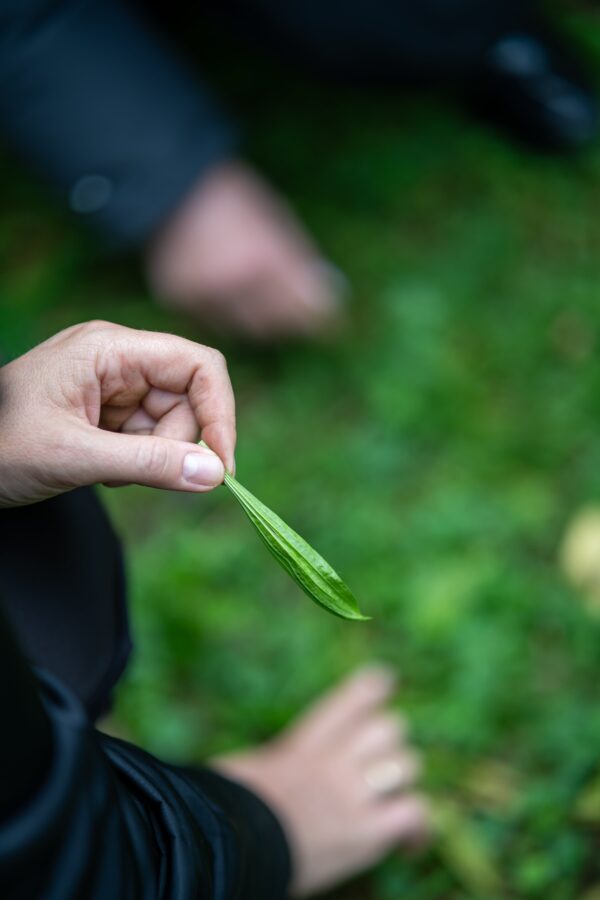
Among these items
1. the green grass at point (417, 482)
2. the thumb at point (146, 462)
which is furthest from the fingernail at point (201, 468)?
the green grass at point (417, 482)

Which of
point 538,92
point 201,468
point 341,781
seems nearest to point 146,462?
point 201,468

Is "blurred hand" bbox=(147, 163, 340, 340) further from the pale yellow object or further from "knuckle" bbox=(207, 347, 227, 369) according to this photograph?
"knuckle" bbox=(207, 347, 227, 369)

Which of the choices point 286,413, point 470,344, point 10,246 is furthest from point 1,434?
point 10,246

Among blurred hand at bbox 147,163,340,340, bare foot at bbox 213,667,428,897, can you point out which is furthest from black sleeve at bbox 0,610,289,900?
blurred hand at bbox 147,163,340,340

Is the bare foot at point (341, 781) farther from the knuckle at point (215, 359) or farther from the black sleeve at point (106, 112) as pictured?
the black sleeve at point (106, 112)

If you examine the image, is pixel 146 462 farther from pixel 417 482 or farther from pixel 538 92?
pixel 538 92

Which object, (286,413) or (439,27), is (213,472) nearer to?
(286,413)
